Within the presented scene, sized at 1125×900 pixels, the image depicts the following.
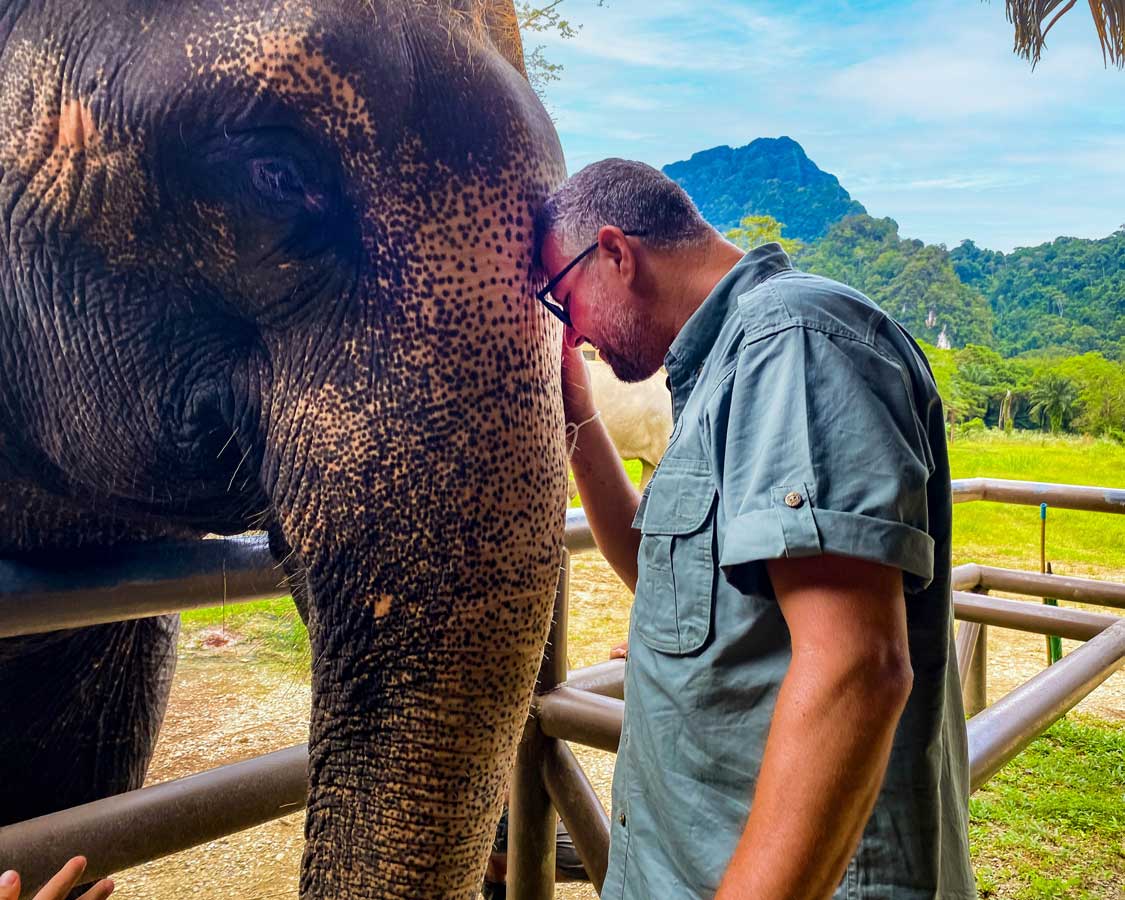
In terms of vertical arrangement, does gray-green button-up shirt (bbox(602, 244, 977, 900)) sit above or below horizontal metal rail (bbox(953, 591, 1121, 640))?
above

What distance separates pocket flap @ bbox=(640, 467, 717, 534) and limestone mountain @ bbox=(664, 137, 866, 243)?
5842 centimetres

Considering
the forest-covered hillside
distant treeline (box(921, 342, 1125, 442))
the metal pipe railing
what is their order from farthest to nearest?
the forest-covered hillside
distant treeline (box(921, 342, 1125, 442))
the metal pipe railing

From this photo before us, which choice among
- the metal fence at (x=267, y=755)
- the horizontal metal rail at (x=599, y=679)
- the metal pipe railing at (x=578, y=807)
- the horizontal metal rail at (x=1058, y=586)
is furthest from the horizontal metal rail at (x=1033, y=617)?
the metal pipe railing at (x=578, y=807)

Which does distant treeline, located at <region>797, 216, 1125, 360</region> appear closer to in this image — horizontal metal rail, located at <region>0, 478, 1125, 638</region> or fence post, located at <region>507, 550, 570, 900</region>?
fence post, located at <region>507, 550, 570, 900</region>

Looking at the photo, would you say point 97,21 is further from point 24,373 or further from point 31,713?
point 31,713

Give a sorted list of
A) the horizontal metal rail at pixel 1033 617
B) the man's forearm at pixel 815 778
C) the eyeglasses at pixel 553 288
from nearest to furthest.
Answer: the man's forearm at pixel 815 778 < the eyeglasses at pixel 553 288 < the horizontal metal rail at pixel 1033 617

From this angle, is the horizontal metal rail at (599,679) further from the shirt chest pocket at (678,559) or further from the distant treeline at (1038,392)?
the distant treeline at (1038,392)

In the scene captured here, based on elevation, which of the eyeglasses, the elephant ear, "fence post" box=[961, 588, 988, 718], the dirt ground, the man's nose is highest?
the elephant ear

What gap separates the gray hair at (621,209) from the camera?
39.8 inches

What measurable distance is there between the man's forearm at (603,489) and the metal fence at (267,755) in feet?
0.38

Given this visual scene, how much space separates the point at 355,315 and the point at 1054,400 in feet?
74.0

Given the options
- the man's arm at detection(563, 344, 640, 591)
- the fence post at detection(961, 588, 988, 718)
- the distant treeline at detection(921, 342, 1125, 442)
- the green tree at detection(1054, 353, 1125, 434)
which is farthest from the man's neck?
the green tree at detection(1054, 353, 1125, 434)

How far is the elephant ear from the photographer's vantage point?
108 cm

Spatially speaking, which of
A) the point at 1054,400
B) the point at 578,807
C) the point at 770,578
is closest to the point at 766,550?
the point at 770,578
